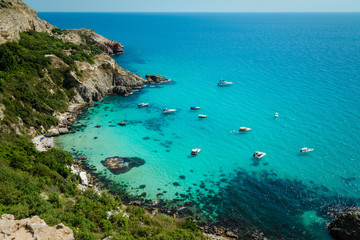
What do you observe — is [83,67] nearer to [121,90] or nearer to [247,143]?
[121,90]

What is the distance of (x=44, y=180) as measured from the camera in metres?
29.5

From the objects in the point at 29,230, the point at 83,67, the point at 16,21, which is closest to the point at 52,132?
the point at 83,67

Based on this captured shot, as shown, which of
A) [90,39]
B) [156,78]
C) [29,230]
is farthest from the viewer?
[90,39]

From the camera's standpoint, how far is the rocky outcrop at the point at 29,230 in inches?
683

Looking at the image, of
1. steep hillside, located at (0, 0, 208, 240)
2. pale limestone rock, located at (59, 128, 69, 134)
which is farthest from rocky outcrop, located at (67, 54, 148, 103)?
pale limestone rock, located at (59, 128, 69, 134)

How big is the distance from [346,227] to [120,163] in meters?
33.5

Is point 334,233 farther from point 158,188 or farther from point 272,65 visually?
point 272,65

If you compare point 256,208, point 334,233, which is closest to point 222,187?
point 256,208

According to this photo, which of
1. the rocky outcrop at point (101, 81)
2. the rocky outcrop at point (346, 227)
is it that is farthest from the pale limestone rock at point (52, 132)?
the rocky outcrop at point (346, 227)

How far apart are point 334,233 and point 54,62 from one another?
69.3 m

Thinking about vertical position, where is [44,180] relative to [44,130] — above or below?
above

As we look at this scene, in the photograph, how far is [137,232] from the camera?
78.9 ft

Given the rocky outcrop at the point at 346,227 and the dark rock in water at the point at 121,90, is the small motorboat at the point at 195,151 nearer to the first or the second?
the rocky outcrop at the point at 346,227

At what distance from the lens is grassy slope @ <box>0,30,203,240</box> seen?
22688 mm
